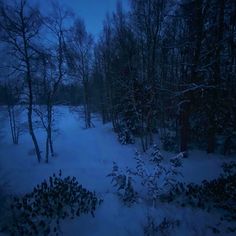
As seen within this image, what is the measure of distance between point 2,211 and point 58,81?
31.3 ft

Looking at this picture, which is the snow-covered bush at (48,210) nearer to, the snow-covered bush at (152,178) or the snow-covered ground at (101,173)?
the snow-covered ground at (101,173)

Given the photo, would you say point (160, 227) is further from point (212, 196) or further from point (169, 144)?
point (169, 144)

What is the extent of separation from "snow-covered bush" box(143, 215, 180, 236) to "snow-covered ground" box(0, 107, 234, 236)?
14 cm

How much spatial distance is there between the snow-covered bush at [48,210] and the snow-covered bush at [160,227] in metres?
1.76

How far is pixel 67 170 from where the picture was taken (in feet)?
40.3

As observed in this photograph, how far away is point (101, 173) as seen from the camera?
1145 centimetres

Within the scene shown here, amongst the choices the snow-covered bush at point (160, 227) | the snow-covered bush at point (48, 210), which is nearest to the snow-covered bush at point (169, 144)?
the snow-covered bush at point (48, 210)

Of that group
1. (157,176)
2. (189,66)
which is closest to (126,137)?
(189,66)

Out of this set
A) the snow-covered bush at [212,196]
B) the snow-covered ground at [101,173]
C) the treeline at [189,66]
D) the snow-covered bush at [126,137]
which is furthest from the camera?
the snow-covered bush at [126,137]

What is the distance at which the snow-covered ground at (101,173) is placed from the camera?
621 cm

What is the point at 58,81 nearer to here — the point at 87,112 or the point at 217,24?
the point at 217,24

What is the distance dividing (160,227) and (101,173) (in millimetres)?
5925

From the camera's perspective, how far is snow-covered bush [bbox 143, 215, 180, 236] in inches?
227

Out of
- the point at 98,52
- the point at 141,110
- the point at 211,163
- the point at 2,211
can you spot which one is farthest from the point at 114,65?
the point at 2,211
